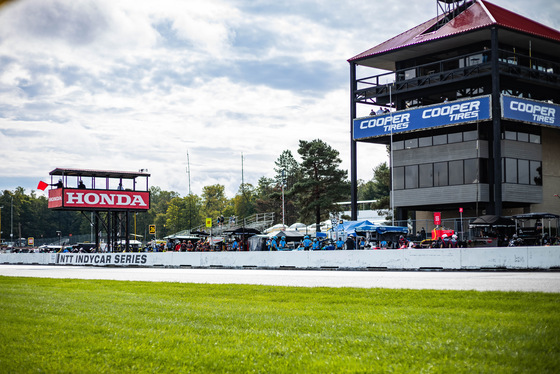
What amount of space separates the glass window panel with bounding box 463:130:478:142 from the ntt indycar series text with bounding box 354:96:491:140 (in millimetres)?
2928

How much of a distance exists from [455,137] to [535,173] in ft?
24.4

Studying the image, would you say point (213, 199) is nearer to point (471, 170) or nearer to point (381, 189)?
point (381, 189)

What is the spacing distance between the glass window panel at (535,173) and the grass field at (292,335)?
4143cm

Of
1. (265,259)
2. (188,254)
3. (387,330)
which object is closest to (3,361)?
(387,330)

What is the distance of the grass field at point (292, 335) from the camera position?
6910 millimetres

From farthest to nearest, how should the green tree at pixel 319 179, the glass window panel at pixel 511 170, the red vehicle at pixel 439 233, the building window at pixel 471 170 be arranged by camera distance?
the green tree at pixel 319 179 < the building window at pixel 471 170 < the glass window panel at pixel 511 170 < the red vehicle at pixel 439 233

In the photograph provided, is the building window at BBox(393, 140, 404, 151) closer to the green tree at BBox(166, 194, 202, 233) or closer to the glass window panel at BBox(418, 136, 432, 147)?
the glass window panel at BBox(418, 136, 432, 147)

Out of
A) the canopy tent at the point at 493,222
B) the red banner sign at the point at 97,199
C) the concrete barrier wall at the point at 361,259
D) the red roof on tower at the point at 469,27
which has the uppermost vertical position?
the red roof on tower at the point at 469,27

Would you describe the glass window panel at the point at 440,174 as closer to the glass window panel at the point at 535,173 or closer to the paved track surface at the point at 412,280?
the glass window panel at the point at 535,173

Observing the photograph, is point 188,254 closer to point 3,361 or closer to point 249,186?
point 3,361

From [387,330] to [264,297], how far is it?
683 centimetres

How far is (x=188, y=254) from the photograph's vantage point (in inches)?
1700

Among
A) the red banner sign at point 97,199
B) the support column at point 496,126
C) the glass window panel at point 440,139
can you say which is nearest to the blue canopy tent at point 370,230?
the support column at point 496,126

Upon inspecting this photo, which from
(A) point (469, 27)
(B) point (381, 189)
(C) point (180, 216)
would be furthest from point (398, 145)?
(C) point (180, 216)
